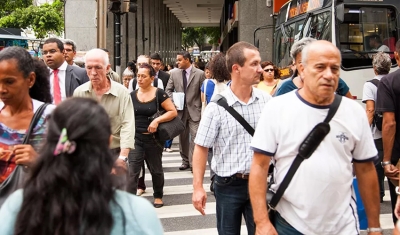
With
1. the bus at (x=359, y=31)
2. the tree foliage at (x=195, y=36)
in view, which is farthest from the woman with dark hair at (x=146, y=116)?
the tree foliage at (x=195, y=36)

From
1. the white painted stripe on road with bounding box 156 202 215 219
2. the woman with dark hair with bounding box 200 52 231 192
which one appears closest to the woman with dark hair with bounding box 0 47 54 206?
the white painted stripe on road with bounding box 156 202 215 219

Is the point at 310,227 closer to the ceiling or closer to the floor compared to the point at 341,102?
closer to the floor

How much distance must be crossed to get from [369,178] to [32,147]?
1.96 m

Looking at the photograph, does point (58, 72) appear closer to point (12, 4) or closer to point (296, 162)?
point (296, 162)

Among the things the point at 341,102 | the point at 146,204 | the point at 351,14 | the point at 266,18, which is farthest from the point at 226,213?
the point at 266,18

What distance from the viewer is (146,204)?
2059 mm

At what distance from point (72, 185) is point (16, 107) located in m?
1.62

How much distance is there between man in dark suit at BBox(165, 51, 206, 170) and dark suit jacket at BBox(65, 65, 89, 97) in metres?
3.42

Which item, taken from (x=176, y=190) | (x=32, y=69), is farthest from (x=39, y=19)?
(x=32, y=69)

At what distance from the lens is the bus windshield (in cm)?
1211

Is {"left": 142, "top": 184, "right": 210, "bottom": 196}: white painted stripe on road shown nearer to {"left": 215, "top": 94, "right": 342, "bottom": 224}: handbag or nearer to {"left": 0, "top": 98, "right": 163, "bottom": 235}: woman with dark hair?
{"left": 215, "top": 94, "right": 342, "bottom": 224}: handbag

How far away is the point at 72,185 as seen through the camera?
193 cm

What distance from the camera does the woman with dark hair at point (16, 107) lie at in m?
3.21

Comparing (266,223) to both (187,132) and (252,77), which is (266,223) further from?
(187,132)
